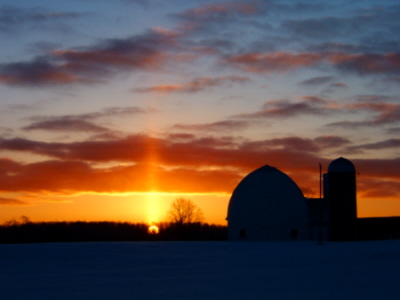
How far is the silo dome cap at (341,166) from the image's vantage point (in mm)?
58219

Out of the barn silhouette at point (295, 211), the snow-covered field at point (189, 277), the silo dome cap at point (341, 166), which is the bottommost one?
the snow-covered field at point (189, 277)

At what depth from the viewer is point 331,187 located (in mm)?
58281

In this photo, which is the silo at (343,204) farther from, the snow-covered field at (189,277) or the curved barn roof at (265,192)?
the snow-covered field at (189,277)

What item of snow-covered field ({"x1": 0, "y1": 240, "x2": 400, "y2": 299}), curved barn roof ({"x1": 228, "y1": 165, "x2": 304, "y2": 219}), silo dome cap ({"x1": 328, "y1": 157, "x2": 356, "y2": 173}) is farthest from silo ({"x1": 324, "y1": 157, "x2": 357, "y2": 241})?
snow-covered field ({"x1": 0, "y1": 240, "x2": 400, "y2": 299})

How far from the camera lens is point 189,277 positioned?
71.9 ft

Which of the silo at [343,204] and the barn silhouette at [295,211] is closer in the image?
the silo at [343,204]

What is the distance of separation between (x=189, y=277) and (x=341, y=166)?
128 feet

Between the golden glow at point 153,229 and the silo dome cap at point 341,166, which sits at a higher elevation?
the silo dome cap at point 341,166

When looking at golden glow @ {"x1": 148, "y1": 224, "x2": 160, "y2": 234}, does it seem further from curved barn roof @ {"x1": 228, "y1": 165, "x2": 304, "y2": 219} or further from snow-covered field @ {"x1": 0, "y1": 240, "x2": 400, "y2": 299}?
snow-covered field @ {"x1": 0, "y1": 240, "x2": 400, "y2": 299}

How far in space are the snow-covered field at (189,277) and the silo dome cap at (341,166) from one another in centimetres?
2447

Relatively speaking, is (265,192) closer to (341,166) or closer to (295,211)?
(295,211)

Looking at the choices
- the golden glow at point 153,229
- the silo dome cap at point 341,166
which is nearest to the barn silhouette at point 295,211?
the silo dome cap at point 341,166

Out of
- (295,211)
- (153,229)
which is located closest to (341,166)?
(295,211)

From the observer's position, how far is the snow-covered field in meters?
17.4
